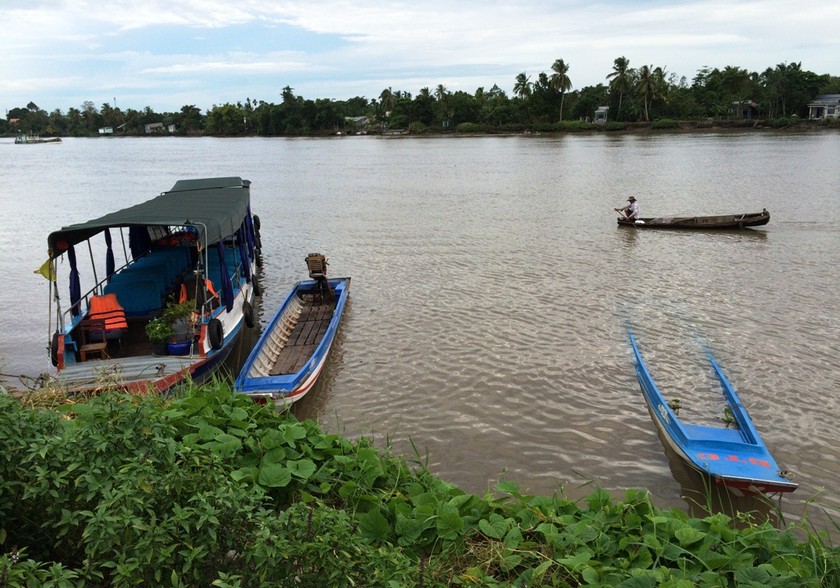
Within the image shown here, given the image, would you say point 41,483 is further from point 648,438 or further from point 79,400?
point 648,438

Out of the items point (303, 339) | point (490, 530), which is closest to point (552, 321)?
point (303, 339)

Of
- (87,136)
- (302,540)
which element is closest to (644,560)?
(302,540)

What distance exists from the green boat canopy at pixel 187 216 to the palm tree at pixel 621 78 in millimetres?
88523

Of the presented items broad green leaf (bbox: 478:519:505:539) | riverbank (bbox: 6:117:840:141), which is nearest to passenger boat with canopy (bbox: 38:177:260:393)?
broad green leaf (bbox: 478:519:505:539)

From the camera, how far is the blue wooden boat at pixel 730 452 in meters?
6.61

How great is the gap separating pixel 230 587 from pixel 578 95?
11208 centimetres

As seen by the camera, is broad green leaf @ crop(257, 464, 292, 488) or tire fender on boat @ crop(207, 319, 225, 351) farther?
tire fender on boat @ crop(207, 319, 225, 351)

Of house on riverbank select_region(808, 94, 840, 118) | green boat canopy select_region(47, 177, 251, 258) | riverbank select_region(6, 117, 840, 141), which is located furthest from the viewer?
house on riverbank select_region(808, 94, 840, 118)

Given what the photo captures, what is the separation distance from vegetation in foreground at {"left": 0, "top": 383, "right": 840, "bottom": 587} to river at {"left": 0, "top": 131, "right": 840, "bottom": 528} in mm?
1112

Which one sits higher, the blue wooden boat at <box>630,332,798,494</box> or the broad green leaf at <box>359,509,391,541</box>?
the broad green leaf at <box>359,509,391,541</box>

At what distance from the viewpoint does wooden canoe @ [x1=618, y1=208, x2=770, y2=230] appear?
2254 centimetres

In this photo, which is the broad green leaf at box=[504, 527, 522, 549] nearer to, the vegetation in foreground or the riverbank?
the vegetation in foreground

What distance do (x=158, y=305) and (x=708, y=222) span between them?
1976 centimetres

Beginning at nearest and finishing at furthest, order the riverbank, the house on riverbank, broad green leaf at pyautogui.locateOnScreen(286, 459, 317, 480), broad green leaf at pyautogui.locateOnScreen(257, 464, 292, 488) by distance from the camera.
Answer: broad green leaf at pyautogui.locateOnScreen(257, 464, 292, 488) → broad green leaf at pyautogui.locateOnScreen(286, 459, 317, 480) → the riverbank → the house on riverbank
